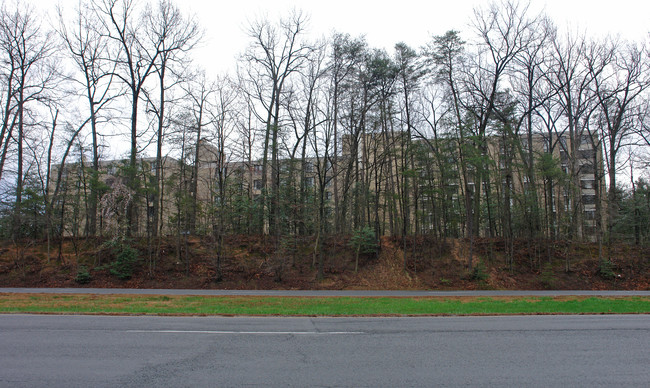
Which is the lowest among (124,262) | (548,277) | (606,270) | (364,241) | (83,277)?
(548,277)

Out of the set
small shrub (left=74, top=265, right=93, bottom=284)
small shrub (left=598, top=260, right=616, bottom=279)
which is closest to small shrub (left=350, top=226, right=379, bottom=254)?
small shrub (left=598, top=260, right=616, bottom=279)

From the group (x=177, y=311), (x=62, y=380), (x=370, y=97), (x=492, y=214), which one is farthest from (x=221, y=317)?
(x=492, y=214)

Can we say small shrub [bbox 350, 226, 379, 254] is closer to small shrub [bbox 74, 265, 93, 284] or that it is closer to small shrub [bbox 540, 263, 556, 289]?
small shrub [bbox 540, 263, 556, 289]

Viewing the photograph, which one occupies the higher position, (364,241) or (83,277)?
(364,241)

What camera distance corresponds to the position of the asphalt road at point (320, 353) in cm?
525

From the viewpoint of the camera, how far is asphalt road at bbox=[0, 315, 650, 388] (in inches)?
207

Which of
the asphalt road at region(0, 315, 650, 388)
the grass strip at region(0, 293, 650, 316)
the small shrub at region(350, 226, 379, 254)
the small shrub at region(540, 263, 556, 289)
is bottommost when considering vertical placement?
the small shrub at region(540, 263, 556, 289)

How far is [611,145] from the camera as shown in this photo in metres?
29.2

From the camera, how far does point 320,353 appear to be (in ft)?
22.0

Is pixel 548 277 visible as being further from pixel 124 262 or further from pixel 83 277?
pixel 83 277

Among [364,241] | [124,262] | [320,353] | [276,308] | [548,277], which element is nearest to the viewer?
[320,353]

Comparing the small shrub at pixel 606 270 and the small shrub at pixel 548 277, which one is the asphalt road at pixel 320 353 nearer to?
the small shrub at pixel 548 277

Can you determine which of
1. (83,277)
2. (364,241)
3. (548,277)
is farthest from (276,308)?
(548,277)

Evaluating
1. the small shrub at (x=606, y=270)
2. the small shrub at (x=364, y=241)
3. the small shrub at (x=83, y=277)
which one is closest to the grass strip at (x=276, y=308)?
the small shrub at (x=83, y=277)
